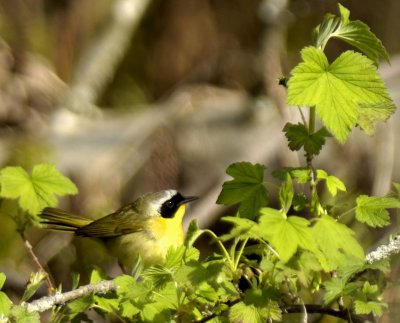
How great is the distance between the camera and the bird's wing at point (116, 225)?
3.12 metres

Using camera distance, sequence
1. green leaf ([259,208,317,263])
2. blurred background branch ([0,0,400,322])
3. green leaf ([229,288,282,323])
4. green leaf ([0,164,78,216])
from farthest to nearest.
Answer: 1. blurred background branch ([0,0,400,322])
2. green leaf ([0,164,78,216])
3. green leaf ([229,288,282,323])
4. green leaf ([259,208,317,263])

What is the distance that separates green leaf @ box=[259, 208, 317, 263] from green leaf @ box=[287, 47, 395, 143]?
0.74 feet

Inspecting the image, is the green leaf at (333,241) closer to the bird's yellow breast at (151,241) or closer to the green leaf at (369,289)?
the green leaf at (369,289)

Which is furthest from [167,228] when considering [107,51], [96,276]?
[107,51]

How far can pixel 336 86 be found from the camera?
1531mm

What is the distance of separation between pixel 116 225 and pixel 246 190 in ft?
5.61

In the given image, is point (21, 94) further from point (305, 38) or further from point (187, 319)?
point (187, 319)

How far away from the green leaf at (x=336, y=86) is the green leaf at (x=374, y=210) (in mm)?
118

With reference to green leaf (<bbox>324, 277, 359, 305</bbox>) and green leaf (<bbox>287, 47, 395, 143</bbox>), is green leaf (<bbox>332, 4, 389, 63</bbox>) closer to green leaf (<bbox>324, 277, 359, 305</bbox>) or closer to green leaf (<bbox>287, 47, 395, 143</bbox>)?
green leaf (<bbox>287, 47, 395, 143</bbox>)

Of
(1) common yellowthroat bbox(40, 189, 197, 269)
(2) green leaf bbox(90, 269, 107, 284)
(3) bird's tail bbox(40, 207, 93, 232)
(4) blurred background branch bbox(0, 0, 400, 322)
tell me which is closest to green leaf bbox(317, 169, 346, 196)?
(2) green leaf bbox(90, 269, 107, 284)

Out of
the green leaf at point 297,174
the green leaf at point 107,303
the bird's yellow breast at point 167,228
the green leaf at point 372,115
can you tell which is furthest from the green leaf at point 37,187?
the bird's yellow breast at point 167,228

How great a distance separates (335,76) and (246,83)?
4.88 m

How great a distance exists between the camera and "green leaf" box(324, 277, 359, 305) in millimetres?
1420

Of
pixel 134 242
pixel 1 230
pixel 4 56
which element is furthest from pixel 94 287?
pixel 4 56
